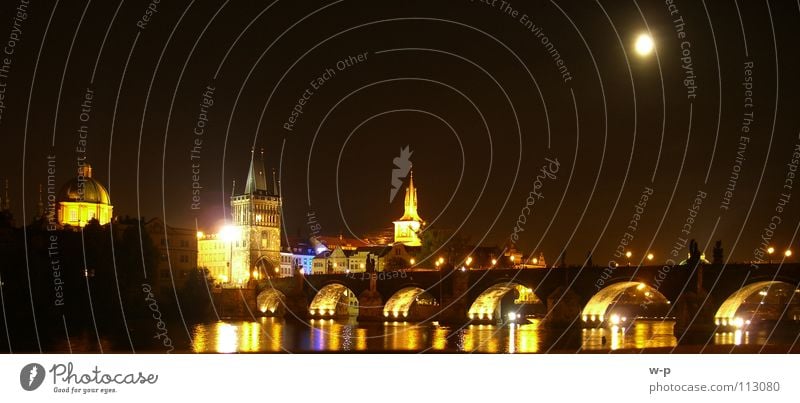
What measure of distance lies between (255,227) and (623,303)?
52162 mm

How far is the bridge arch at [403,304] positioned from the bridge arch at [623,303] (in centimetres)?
1747

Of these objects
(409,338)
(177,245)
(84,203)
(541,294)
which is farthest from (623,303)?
(409,338)

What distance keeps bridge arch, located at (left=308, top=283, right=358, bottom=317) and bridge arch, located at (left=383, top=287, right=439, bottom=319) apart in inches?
275

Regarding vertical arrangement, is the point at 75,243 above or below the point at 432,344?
above

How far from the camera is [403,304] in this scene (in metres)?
96.6

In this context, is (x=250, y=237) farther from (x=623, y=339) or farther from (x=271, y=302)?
(x=623, y=339)

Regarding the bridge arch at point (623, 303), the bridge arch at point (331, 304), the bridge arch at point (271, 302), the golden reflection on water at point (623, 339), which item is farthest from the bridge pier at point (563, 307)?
the bridge arch at point (271, 302)

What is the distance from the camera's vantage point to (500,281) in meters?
82.2

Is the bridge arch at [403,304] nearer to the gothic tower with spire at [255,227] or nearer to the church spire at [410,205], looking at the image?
the gothic tower with spire at [255,227]

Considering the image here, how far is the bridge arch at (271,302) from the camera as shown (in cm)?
10669

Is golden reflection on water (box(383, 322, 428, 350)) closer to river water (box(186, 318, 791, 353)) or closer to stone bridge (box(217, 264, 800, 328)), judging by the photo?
river water (box(186, 318, 791, 353))
